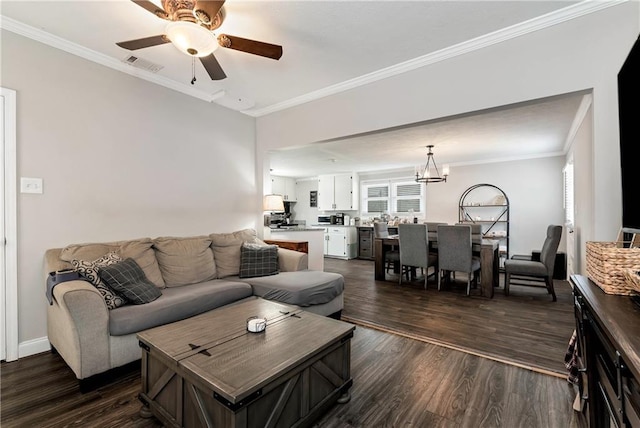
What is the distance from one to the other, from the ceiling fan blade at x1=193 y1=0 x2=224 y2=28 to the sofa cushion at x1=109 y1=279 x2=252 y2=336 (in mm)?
2074

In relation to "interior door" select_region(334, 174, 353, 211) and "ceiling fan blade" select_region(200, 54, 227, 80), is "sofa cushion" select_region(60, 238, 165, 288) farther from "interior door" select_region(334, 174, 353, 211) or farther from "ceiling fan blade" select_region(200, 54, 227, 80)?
"interior door" select_region(334, 174, 353, 211)

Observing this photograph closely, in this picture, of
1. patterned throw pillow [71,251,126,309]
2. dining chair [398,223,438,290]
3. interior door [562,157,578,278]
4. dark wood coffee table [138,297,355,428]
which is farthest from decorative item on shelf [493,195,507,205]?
patterned throw pillow [71,251,126,309]

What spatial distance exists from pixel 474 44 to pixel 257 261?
Result: 2990 millimetres

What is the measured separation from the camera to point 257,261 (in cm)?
326

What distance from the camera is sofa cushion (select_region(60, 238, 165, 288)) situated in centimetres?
246

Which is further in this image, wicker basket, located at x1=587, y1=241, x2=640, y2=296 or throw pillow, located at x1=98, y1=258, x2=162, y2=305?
throw pillow, located at x1=98, y1=258, x2=162, y2=305

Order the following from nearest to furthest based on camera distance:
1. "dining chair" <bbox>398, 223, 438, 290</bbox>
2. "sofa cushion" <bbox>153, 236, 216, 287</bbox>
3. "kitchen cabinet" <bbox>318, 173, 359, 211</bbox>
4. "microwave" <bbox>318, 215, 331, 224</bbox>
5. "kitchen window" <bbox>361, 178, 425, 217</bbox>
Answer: "sofa cushion" <bbox>153, 236, 216, 287</bbox>, "dining chair" <bbox>398, 223, 438, 290</bbox>, "kitchen window" <bbox>361, 178, 425, 217</bbox>, "kitchen cabinet" <bbox>318, 173, 359, 211</bbox>, "microwave" <bbox>318, 215, 331, 224</bbox>

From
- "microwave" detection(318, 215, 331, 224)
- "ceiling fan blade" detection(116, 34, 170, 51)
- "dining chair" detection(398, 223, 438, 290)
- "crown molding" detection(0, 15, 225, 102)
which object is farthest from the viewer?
"microwave" detection(318, 215, 331, 224)

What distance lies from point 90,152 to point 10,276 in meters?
1.22

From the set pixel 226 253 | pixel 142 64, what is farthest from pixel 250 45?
pixel 226 253

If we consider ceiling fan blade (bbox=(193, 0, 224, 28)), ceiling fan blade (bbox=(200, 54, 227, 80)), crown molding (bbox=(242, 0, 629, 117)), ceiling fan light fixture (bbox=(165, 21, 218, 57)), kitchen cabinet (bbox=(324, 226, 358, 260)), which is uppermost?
crown molding (bbox=(242, 0, 629, 117))

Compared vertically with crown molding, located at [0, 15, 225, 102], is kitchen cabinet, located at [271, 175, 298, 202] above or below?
below

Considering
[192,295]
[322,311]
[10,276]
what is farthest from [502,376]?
[10,276]

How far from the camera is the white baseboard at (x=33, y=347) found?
2344 millimetres
